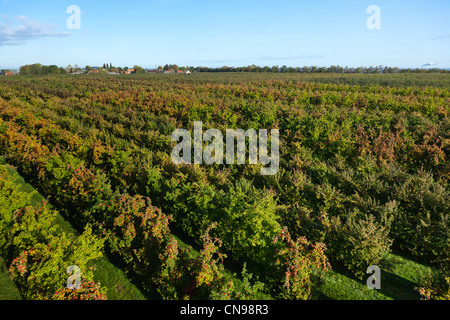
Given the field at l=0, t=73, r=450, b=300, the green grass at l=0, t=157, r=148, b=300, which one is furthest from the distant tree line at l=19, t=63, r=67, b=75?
the green grass at l=0, t=157, r=148, b=300

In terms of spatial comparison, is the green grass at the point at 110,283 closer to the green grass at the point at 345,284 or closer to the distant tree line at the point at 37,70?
the green grass at the point at 345,284

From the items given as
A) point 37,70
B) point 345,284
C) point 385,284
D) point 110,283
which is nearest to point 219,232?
point 110,283

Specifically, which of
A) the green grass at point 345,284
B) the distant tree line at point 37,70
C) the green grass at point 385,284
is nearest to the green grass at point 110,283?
the green grass at point 345,284

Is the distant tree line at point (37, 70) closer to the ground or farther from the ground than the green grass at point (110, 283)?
farther from the ground

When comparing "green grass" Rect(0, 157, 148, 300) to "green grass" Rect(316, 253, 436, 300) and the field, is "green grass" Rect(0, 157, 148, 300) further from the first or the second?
"green grass" Rect(316, 253, 436, 300)

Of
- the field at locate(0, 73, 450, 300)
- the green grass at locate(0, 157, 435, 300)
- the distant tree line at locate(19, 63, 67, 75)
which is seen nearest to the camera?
the field at locate(0, 73, 450, 300)

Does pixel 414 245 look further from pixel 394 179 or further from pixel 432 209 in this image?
pixel 394 179

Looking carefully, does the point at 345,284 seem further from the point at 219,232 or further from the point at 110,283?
the point at 110,283

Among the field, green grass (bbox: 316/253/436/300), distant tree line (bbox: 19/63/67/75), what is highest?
distant tree line (bbox: 19/63/67/75)

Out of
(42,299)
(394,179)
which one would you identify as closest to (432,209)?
(394,179)

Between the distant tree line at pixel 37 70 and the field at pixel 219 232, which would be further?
→ the distant tree line at pixel 37 70

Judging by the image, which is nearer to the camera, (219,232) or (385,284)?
(385,284)
